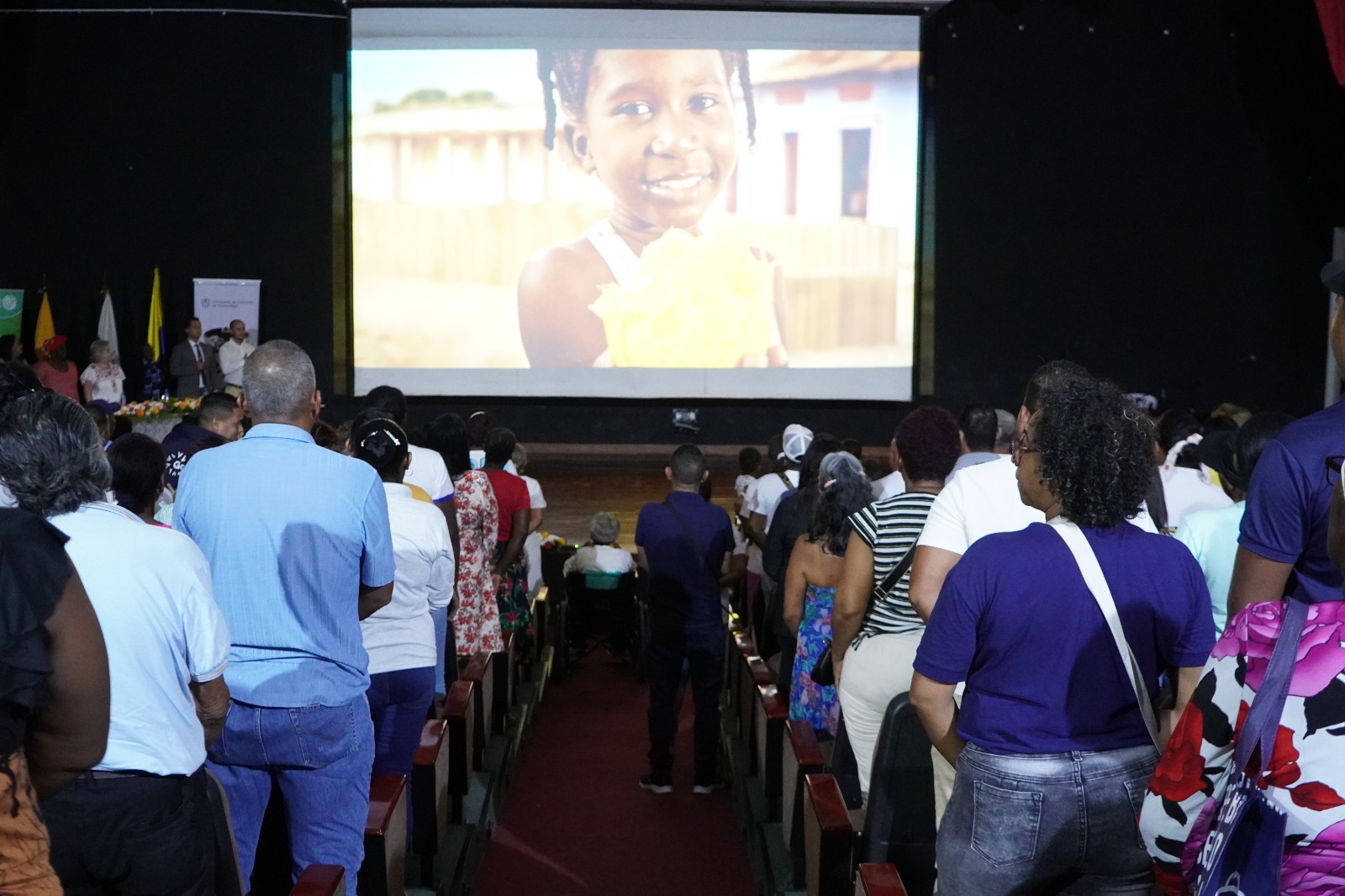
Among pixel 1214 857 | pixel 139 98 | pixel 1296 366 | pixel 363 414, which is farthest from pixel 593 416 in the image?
pixel 1214 857

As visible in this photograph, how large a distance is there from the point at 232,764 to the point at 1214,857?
178 centimetres

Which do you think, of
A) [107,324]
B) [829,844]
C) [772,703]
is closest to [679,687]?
[772,703]

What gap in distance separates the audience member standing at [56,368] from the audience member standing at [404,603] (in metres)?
9.01

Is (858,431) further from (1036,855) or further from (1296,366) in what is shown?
(1036,855)

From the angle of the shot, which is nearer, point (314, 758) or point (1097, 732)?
point (1097, 732)

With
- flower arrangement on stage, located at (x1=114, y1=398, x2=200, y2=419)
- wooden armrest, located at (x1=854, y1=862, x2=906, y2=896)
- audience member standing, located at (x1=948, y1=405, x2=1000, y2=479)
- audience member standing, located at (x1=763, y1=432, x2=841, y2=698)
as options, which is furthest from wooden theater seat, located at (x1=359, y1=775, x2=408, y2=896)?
flower arrangement on stage, located at (x1=114, y1=398, x2=200, y2=419)

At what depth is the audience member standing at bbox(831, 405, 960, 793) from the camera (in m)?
2.85

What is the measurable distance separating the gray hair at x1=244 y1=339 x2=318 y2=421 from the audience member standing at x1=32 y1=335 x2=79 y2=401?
9610 millimetres

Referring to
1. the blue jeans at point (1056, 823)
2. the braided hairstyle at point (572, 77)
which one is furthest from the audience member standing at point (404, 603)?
the braided hairstyle at point (572, 77)

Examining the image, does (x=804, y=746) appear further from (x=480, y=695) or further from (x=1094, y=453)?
(x=1094, y=453)

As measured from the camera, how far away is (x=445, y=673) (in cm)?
424

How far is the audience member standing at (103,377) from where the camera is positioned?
37.0 feet

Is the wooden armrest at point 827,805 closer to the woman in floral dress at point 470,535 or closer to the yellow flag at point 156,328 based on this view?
the woman in floral dress at point 470,535

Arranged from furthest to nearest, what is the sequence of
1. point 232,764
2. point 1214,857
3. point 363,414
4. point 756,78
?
point 756,78, point 363,414, point 232,764, point 1214,857
